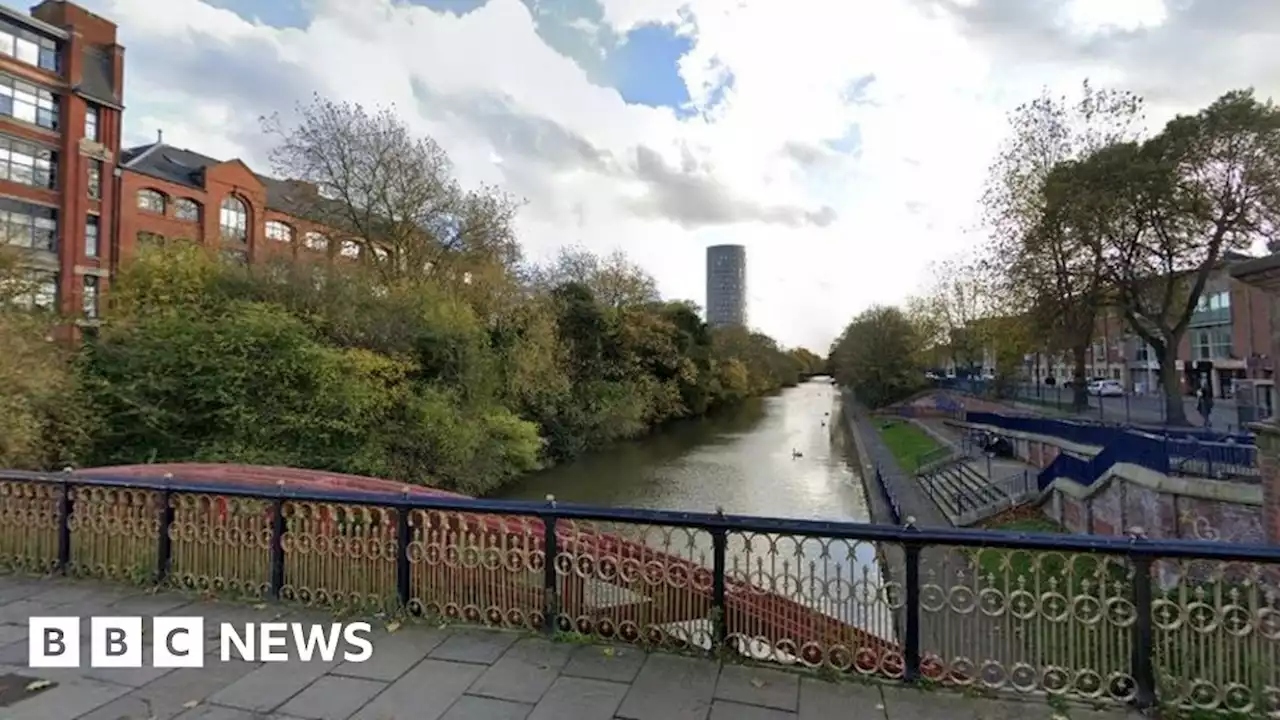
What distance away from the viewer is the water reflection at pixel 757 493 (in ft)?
12.3

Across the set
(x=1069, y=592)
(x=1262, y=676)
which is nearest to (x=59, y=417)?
(x=1069, y=592)

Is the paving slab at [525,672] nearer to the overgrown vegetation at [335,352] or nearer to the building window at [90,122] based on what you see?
the overgrown vegetation at [335,352]

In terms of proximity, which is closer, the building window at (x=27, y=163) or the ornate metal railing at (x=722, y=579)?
the ornate metal railing at (x=722, y=579)

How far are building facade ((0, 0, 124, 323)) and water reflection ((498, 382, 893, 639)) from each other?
22.5m

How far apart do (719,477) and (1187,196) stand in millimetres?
17561

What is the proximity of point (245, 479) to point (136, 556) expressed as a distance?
4.98 feet

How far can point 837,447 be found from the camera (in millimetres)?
36562

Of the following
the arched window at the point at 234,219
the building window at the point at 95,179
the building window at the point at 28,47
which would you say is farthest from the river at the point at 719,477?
the building window at the point at 28,47

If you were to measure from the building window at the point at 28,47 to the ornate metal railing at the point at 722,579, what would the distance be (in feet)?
109

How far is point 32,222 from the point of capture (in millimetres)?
28031

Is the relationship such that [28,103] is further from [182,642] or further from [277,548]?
[182,642]

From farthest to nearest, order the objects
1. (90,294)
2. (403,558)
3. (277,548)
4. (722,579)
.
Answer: (90,294) → (277,548) → (403,558) → (722,579)

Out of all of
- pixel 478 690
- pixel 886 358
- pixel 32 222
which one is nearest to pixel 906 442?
pixel 886 358

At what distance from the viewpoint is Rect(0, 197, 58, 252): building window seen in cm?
2684
